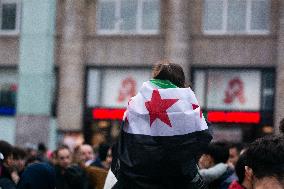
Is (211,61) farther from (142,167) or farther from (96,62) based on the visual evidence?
(142,167)

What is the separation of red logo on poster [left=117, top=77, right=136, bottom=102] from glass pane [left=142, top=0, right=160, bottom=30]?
1990 millimetres

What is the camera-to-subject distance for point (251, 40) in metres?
25.1

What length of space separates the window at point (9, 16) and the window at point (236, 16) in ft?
24.3

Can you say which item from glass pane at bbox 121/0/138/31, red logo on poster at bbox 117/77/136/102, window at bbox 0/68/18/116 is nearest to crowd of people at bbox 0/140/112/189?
red logo on poster at bbox 117/77/136/102

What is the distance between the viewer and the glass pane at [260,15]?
25062mm

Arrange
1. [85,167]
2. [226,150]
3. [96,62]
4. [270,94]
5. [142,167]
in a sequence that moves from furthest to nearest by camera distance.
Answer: [96,62] < [270,94] < [85,167] < [226,150] < [142,167]

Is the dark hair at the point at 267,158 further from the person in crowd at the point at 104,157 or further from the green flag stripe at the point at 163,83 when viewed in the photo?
the person in crowd at the point at 104,157

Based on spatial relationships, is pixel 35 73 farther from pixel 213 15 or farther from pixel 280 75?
pixel 280 75

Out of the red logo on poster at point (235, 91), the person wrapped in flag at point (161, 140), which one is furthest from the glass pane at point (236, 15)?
the person wrapped in flag at point (161, 140)

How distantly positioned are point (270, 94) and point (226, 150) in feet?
55.5

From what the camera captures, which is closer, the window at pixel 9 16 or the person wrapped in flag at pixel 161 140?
the person wrapped in flag at pixel 161 140

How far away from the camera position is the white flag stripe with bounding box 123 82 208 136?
3.94 meters

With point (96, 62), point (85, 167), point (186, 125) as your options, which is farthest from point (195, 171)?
point (96, 62)

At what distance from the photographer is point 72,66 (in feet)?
86.4
